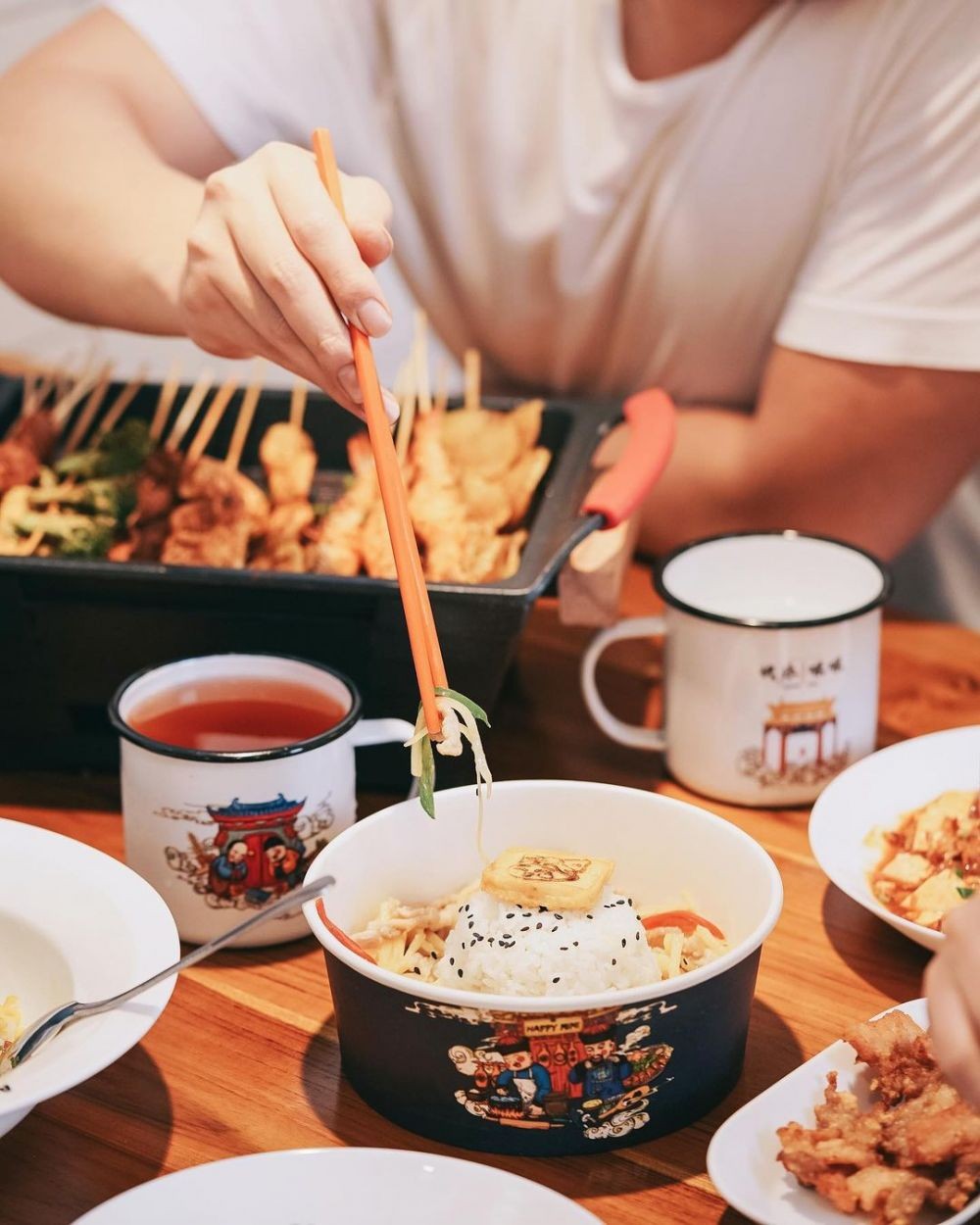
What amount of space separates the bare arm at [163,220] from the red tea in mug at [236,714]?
0.86ft

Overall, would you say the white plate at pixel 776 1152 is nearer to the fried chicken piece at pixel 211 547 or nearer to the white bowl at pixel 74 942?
the white bowl at pixel 74 942

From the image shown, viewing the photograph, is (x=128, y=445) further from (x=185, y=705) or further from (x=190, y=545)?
(x=185, y=705)

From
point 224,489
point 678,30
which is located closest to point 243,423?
point 224,489

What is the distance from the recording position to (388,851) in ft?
3.53

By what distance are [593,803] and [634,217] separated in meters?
1.07

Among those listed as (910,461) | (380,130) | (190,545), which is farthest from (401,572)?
(380,130)

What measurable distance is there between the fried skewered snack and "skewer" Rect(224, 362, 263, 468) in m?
1.02

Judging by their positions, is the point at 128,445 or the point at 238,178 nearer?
the point at 238,178

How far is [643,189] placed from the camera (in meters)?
1.90

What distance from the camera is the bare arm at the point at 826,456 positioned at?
1789 mm

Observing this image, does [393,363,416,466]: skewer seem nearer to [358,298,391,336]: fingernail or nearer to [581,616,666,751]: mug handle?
[581,616,666,751]: mug handle

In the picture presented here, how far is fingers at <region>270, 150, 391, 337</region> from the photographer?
3.55ft

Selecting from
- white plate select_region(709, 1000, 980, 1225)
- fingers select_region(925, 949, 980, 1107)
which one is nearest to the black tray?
white plate select_region(709, 1000, 980, 1225)

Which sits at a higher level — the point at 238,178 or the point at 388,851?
the point at 238,178
